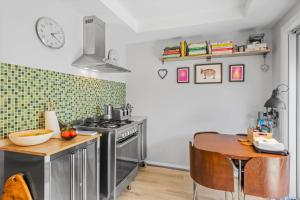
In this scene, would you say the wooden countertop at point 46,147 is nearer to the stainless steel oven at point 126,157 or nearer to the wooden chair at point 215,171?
the stainless steel oven at point 126,157

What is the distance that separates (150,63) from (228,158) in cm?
222

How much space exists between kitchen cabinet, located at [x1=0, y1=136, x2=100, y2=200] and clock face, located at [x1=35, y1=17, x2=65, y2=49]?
1.13 metres

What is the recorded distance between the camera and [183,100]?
3.04 meters

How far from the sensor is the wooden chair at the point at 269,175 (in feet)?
4.63

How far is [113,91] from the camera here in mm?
3035

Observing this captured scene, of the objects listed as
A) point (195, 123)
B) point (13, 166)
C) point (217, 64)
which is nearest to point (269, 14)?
point (217, 64)

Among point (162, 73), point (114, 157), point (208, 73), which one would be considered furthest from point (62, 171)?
point (208, 73)

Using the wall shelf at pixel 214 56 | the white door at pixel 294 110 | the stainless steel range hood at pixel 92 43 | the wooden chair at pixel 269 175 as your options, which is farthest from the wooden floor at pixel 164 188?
the wall shelf at pixel 214 56

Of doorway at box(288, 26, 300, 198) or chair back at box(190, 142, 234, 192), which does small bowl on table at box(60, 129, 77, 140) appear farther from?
doorway at box(288, 26, 300, 198)

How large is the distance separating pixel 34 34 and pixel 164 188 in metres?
2.44

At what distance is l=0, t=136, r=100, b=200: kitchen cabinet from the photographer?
1.25 meters

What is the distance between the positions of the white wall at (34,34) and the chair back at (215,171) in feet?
5.98

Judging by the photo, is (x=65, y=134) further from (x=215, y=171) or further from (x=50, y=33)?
(x=215, y=171)

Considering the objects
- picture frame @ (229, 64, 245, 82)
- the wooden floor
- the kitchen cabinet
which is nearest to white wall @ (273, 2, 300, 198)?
picture frame @ (229, 64, 245, 82)
